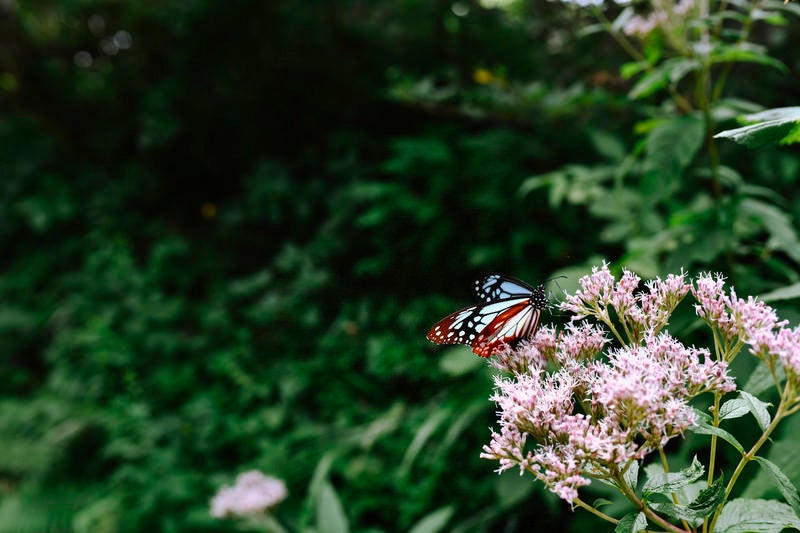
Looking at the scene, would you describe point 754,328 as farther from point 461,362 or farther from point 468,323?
point 461,362

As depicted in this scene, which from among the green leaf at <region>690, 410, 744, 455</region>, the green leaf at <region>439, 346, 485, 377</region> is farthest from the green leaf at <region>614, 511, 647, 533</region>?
the green leaf at <region>439, 346, 485, 377</region>

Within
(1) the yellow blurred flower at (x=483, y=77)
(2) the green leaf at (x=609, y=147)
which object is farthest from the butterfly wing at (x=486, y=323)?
(1) the yellow blurred flower at (x=483, y=77)

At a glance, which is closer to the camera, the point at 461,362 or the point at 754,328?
the point at 754,328

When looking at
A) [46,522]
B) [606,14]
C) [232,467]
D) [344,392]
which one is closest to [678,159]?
[606,14]

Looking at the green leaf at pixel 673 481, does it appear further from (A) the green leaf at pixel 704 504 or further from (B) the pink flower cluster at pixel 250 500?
(B) the pink flower cluster at pixel 250 500

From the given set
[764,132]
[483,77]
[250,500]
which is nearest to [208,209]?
[483,77]

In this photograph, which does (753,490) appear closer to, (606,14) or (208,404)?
(606,14)
